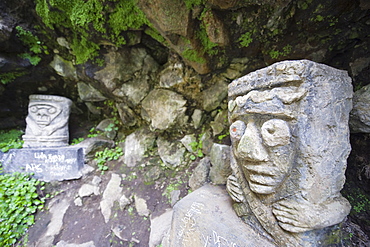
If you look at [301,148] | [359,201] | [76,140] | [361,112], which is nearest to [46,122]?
[76,140]

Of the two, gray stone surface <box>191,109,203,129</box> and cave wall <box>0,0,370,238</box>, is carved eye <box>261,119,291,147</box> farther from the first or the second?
gray stone surface <box>191,109,203,129</box>

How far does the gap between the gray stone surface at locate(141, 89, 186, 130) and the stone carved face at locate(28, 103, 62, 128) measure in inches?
91.4

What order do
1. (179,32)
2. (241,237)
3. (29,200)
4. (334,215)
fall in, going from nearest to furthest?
(334,215) → (241,237) → (179,32) → (29,200)

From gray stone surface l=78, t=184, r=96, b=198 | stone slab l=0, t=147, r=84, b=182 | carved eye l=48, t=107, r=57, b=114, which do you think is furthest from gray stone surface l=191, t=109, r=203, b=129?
carved eye l=48, t=107, r=57, b=114

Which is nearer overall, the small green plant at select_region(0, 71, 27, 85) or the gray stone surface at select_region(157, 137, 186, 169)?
the gray stone surface at select_region(157, 137, 186, 169)

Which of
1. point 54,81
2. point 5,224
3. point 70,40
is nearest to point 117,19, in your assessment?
point 70,40

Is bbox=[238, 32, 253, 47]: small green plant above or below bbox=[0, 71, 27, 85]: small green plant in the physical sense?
above

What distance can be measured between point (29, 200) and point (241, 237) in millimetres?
3585

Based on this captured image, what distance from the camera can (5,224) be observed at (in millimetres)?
2215

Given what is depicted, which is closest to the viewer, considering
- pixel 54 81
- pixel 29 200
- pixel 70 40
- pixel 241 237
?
pixel 241 237

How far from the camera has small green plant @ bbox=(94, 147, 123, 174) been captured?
3.26 metres

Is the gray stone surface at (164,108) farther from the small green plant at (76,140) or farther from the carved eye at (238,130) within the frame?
the small green plant at (76,140)

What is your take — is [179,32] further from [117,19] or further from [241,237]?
[241,237]

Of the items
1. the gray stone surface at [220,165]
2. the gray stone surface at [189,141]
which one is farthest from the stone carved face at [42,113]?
the gray stone surface at [220,165]
